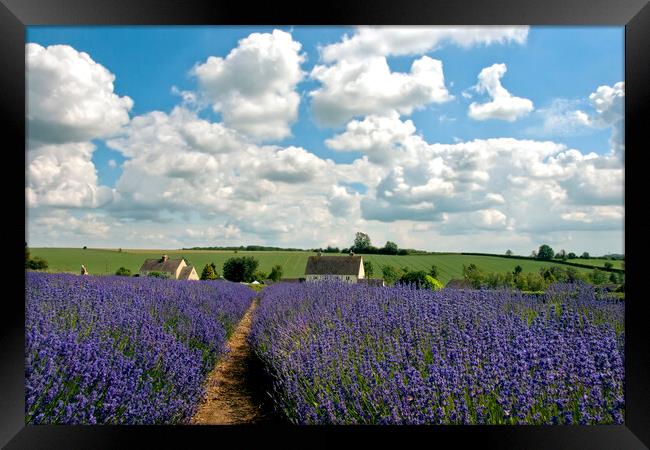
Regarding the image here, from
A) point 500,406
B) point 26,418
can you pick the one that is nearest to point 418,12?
point 500,406

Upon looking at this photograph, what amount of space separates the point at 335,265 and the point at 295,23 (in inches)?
312

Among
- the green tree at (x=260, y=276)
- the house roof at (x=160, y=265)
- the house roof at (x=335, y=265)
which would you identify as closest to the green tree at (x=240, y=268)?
the green tree at (x=260, y=276)

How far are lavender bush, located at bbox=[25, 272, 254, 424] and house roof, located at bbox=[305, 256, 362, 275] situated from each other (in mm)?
5553

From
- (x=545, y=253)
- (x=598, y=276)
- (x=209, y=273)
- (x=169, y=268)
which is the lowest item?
(x=209, y=273)

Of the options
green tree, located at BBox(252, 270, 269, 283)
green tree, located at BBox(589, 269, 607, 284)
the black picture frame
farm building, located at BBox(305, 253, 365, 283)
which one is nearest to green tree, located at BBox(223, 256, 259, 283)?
green tree, located at BBox(252, 270, 269, 283)

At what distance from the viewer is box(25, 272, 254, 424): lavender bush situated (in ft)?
6.57

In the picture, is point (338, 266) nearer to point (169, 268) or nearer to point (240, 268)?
point (240, 268)

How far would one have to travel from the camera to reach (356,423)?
2.06 meters

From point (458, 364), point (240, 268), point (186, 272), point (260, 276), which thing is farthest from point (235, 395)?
point (260, 276)

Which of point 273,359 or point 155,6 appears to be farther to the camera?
point 273,359

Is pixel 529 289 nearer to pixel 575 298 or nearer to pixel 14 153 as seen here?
pixel 575 298

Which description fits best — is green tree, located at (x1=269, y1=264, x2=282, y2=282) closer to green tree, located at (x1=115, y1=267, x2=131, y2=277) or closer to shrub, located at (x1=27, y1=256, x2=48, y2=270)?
green tree, located at (x1=115, y1=267, x2=131, y2=277)

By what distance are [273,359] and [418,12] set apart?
2.22m

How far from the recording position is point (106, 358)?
2.21 meters
